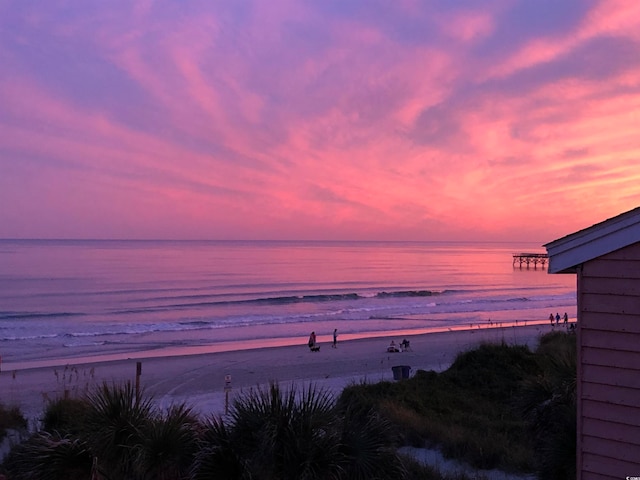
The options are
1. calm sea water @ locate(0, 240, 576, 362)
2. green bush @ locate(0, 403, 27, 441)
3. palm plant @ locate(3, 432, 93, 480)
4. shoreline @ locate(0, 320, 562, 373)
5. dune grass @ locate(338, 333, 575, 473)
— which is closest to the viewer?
palm plant @ locate(3, 432, 93, 480)

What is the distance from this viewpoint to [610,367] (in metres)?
5.48

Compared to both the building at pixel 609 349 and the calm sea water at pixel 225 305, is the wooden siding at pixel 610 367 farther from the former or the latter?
the calm sea water at pixel 225 305

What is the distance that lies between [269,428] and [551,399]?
4.31m

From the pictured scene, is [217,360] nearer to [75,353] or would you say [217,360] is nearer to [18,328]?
[75,353]

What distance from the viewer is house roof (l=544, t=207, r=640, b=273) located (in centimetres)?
547

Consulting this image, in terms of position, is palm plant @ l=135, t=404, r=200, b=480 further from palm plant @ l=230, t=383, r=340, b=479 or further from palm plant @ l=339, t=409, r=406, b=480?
palm plant @ l=339, t=409, r=406, b=480

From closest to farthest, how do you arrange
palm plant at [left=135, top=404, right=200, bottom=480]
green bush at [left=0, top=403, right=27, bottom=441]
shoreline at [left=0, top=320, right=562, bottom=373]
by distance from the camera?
1. palm plant at [left=135, top=404, right=200, bottom=480]
2. green bush at [left=0, top=403, right=27, bottom=441]
3. shoreline at [left=0, top=320, right=562, bottom=373]

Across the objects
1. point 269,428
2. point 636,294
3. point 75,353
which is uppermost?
point 636,294

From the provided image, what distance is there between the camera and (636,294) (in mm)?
5363

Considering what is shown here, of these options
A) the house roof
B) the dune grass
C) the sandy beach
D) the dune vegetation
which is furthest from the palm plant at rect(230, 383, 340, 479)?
the sandy beach

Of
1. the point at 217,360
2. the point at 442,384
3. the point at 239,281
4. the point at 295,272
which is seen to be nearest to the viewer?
the point at 442,384

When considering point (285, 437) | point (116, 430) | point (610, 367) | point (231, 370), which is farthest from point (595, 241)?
point (231, 370)

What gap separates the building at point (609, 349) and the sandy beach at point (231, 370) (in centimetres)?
1006

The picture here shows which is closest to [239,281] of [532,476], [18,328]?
[18,328]
